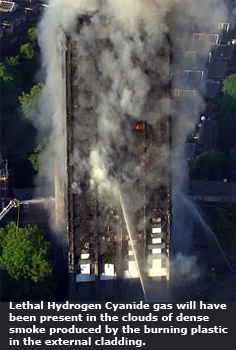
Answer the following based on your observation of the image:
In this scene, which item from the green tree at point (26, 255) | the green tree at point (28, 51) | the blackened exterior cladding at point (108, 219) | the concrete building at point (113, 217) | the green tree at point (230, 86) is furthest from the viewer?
the green tree at point (230, 86)

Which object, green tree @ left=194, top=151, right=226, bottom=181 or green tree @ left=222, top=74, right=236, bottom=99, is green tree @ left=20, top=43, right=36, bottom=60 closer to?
green tree @ left=222, top=74, right=236, bottom=99

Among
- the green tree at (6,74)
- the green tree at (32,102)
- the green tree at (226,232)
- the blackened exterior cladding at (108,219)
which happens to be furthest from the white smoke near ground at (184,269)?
the green tree at (6,74)

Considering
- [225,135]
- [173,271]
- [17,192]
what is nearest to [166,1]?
[173,271]

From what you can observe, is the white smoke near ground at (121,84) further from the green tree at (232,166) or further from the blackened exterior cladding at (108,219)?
the green tree at (232,166)

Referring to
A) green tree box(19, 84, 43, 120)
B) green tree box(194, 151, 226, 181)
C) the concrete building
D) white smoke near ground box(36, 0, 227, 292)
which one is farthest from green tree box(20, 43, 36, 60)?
the concrete building

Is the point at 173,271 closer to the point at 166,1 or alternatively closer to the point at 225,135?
the point at 166,1

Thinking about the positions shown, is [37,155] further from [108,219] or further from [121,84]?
[121,84]

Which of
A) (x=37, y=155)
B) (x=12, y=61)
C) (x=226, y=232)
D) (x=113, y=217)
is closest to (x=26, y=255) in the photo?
(x=113, y=217)
